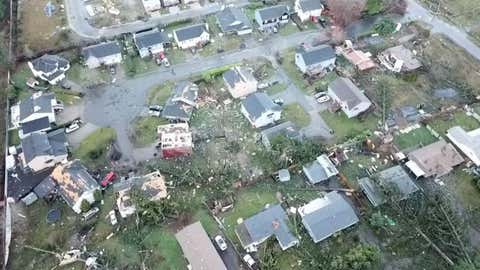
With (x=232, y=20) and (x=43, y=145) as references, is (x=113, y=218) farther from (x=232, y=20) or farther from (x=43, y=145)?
(x=232, y=20)

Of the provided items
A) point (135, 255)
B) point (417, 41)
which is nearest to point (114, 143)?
point (135, 255)

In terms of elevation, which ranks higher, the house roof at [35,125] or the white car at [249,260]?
the house roof at [35,125]

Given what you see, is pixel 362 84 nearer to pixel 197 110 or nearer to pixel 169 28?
pixel 197 110

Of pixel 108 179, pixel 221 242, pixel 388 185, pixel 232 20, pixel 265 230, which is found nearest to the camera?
pixel 265 230

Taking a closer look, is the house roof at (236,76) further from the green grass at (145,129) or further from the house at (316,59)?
the green grass at (145,129)

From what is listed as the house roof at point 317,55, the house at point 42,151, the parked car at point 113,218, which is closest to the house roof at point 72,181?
the house at point 42,151

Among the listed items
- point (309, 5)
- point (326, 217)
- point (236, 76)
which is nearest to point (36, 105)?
point (236, 76)

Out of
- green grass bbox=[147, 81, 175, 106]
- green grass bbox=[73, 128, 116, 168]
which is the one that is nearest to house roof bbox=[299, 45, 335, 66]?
green grass bbox=[147, 81, 175, 106]

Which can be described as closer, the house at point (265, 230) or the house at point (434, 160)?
the house at point (265, 230)
